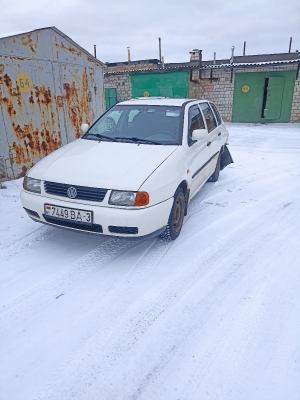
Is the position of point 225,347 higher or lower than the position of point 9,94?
lower

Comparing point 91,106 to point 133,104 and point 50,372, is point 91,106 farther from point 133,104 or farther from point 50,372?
point 50,372

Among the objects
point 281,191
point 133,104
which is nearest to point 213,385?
point 133,104

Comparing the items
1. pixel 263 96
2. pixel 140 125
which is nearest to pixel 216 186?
pixel 140 125

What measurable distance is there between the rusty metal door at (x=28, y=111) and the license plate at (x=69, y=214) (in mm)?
3098

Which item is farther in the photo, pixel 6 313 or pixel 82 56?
pixel 82 56

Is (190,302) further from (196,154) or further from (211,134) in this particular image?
(211,134)

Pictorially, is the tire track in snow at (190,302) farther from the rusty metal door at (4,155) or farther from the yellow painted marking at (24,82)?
the yellow painted marking at (24,82)

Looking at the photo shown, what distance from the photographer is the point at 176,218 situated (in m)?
3.48

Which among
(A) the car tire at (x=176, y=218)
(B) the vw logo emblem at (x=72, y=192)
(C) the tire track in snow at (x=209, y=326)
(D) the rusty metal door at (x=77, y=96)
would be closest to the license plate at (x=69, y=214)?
(B) the vw logo emblem at (x=72, y=192)

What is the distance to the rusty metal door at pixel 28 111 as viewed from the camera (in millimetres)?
5203

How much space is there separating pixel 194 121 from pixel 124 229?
6.84ft

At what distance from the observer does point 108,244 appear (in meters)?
3.35

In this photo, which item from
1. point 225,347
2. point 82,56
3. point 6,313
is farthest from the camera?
point 82,56

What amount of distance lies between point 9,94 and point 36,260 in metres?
3.62
